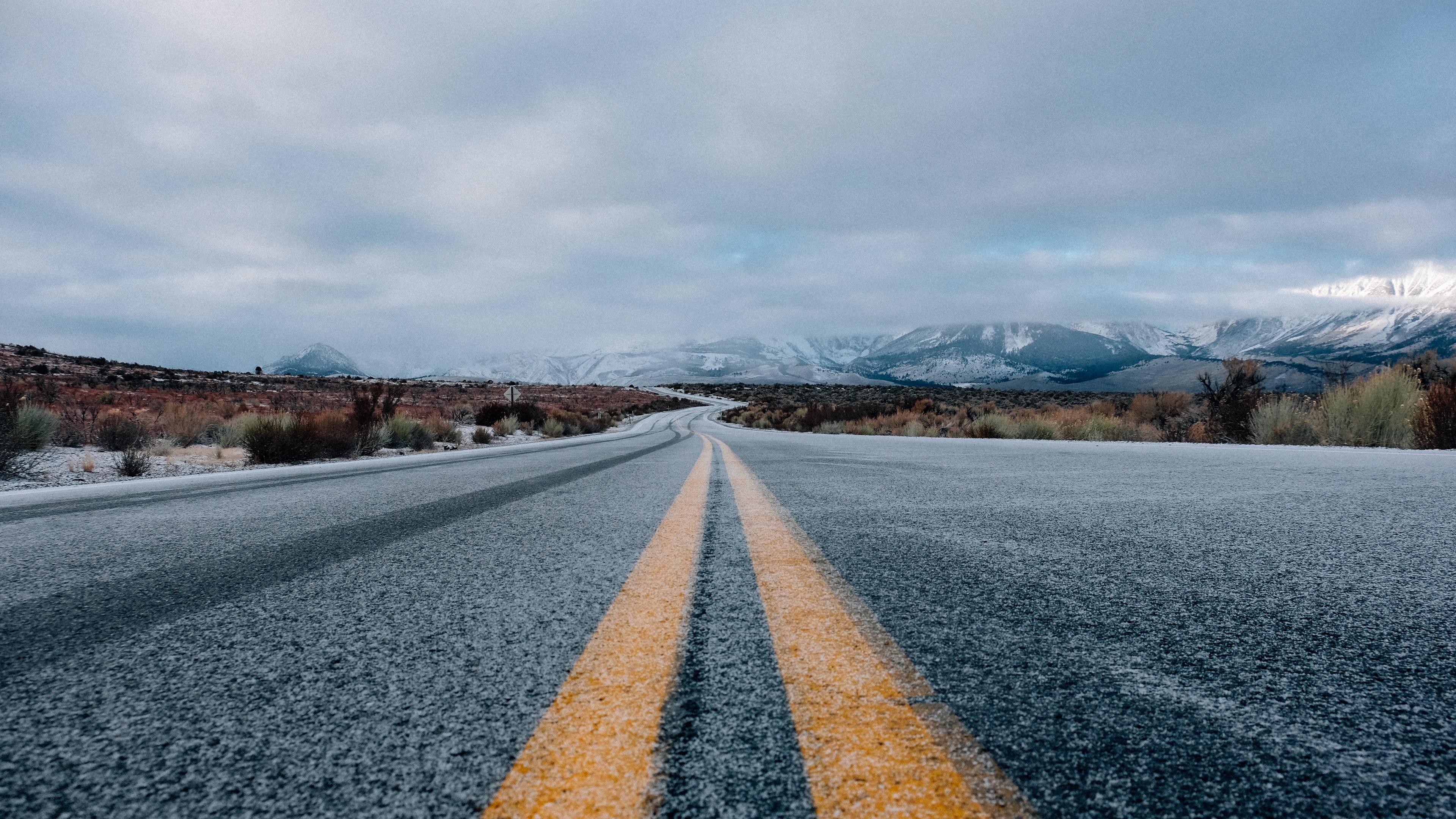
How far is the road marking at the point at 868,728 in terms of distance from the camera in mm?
685

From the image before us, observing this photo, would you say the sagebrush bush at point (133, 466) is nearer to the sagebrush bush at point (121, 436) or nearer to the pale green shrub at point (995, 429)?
the sagebrush bush at point (121, 436)

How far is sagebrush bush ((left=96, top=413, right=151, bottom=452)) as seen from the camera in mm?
9570

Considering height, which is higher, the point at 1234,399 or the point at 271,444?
the point at 1234,399

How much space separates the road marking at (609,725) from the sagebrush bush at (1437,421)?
9277 mm

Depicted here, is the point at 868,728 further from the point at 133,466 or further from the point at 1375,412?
the point at 1375,412

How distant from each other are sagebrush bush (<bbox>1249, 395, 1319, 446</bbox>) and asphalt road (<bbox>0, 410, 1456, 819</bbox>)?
27.1 ft

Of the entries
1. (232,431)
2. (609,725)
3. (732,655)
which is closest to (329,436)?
(232,431)

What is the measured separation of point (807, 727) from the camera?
847 mm

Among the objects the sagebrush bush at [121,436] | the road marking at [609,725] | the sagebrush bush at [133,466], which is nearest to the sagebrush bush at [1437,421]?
the road marking at [609,725]

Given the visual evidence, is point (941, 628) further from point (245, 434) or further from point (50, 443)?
point (50, 443)

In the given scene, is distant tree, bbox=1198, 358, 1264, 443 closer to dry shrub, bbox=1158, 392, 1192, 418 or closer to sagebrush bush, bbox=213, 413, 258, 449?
dry shrub, bbox=1158, 392, 1192, 418

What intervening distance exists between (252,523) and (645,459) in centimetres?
473

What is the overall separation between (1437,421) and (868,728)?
9579mm

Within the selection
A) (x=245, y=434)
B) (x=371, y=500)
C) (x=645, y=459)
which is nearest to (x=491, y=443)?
(x=245, y=434)
